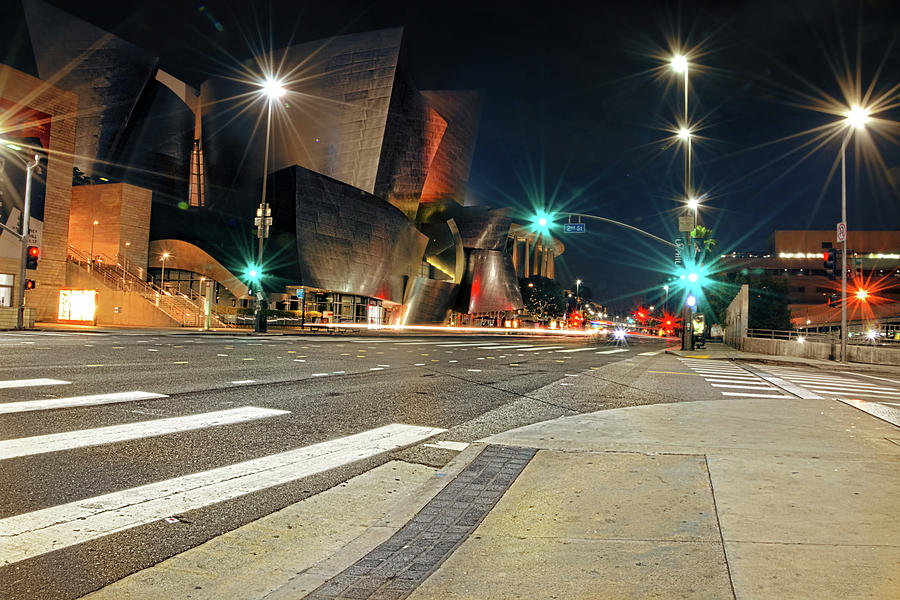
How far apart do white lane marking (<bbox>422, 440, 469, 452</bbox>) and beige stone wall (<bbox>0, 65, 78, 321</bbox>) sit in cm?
4133

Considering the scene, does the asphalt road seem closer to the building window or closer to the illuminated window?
the illuminated window

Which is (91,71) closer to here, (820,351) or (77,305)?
(77,305)

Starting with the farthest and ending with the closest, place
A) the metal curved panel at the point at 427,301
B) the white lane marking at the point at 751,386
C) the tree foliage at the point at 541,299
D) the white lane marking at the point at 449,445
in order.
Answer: the tree foliage at the point at 541,299 → the metal curved panel at the point at 427,301 → the white lane marking at the point at 751,386 → the white lane marking at the point at 449,445

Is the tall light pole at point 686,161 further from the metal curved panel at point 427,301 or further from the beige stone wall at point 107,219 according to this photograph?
the beige stone wall at point 107,219

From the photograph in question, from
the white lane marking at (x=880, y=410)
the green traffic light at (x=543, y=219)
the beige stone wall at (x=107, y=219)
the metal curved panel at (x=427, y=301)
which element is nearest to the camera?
the white lane marking at (x=880, y=410)

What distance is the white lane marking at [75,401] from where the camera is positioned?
267 inches

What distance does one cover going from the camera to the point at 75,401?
293 inches

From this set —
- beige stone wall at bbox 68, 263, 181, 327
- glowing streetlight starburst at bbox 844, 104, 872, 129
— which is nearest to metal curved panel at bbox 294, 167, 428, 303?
beige stone wall at bbox 68, 263, 181, 327

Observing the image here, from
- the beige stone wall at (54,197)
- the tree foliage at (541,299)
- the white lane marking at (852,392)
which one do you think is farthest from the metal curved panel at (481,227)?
the white lane marking at (852,392)

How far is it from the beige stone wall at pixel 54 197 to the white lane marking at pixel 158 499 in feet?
Result: 135

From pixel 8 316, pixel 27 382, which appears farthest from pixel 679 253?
pixel 8 316

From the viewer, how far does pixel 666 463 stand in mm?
5094

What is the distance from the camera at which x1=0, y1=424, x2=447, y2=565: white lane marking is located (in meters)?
3.20

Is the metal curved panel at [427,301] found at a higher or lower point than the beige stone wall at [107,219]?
lower
